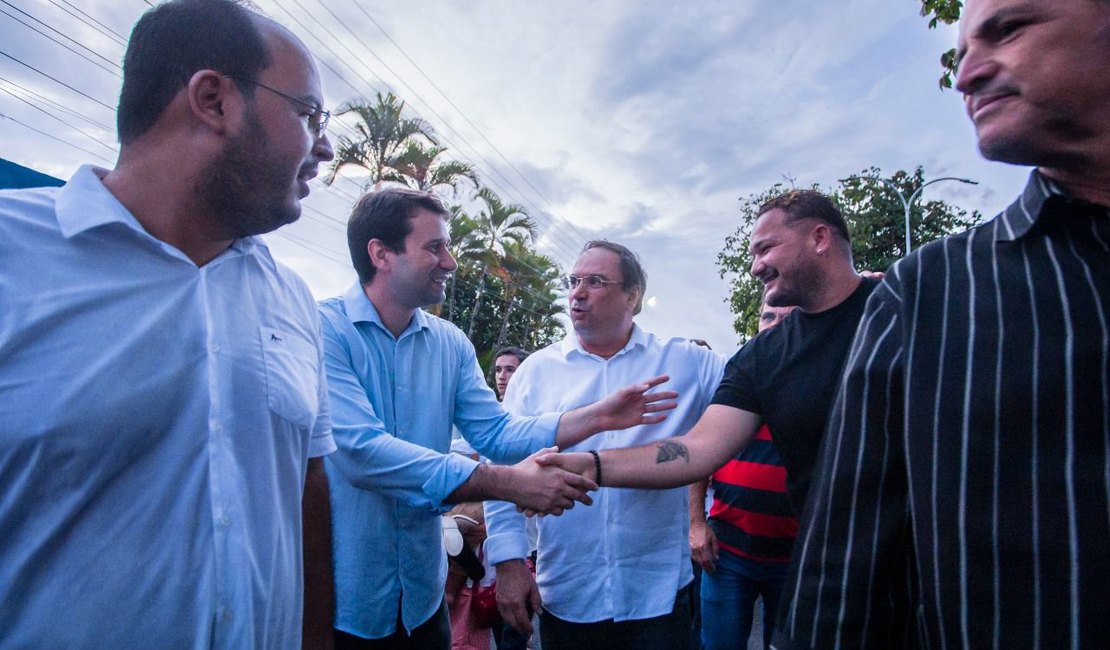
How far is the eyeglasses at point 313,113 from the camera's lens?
5.28ft

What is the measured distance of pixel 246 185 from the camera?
1587mm

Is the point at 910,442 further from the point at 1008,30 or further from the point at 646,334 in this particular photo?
the point at 646,334

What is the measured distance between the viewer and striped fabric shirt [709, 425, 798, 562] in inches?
134

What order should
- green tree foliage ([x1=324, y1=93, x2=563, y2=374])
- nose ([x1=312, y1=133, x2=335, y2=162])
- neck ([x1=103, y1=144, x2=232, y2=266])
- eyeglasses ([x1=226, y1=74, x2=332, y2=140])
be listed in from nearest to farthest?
neck ([x1=103, y1=144, x2=232, y2=266]) < eyeglasses ([x1=226, y1=74, x2=332, y2=140]) < nose ([x1=312, y1=133, x2=335, y2=162]) < green tree foliage ([x1=324, y1=93, x2=563, y2=374])

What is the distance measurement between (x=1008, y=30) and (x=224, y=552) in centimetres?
197

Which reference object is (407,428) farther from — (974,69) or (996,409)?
(974,69)

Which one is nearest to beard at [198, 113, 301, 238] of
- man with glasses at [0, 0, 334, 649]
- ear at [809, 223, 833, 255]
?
man with glasses at [0, 0, 334, 649]

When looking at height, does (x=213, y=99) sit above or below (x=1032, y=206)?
below

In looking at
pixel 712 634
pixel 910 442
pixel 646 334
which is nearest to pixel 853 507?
pixel 910 442

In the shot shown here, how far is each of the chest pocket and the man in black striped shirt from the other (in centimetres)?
126

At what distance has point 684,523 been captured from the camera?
10.1ft

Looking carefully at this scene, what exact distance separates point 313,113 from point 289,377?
74cm

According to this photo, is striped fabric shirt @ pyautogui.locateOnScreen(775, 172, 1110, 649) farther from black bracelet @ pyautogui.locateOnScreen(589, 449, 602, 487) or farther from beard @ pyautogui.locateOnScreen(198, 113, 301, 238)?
beard @ pyautogui.locateOnScreen(198, 113, 301, 238)

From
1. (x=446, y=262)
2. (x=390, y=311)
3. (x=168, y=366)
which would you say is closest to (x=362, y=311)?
(x=390, y=311)
